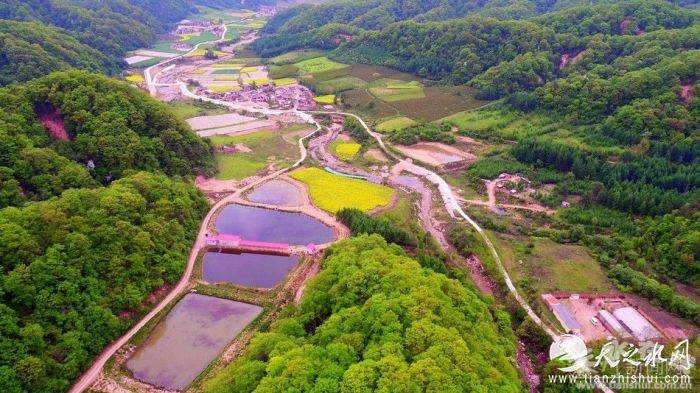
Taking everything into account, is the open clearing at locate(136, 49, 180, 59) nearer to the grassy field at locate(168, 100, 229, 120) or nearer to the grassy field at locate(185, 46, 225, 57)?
the grassy field at locate(185, 46, 225, 57)

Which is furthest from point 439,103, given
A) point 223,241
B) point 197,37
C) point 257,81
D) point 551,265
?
point 197,37

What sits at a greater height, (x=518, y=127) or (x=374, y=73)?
(x=374, y=73)

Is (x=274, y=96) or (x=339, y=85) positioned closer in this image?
(x=274, y=96)

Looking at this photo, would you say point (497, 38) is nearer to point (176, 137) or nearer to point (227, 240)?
point (176, 137)

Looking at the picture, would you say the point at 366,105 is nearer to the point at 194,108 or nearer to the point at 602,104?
the point at 194,108

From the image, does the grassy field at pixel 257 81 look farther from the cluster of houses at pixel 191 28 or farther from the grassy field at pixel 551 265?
the cluster of houses at pixel 191 28
